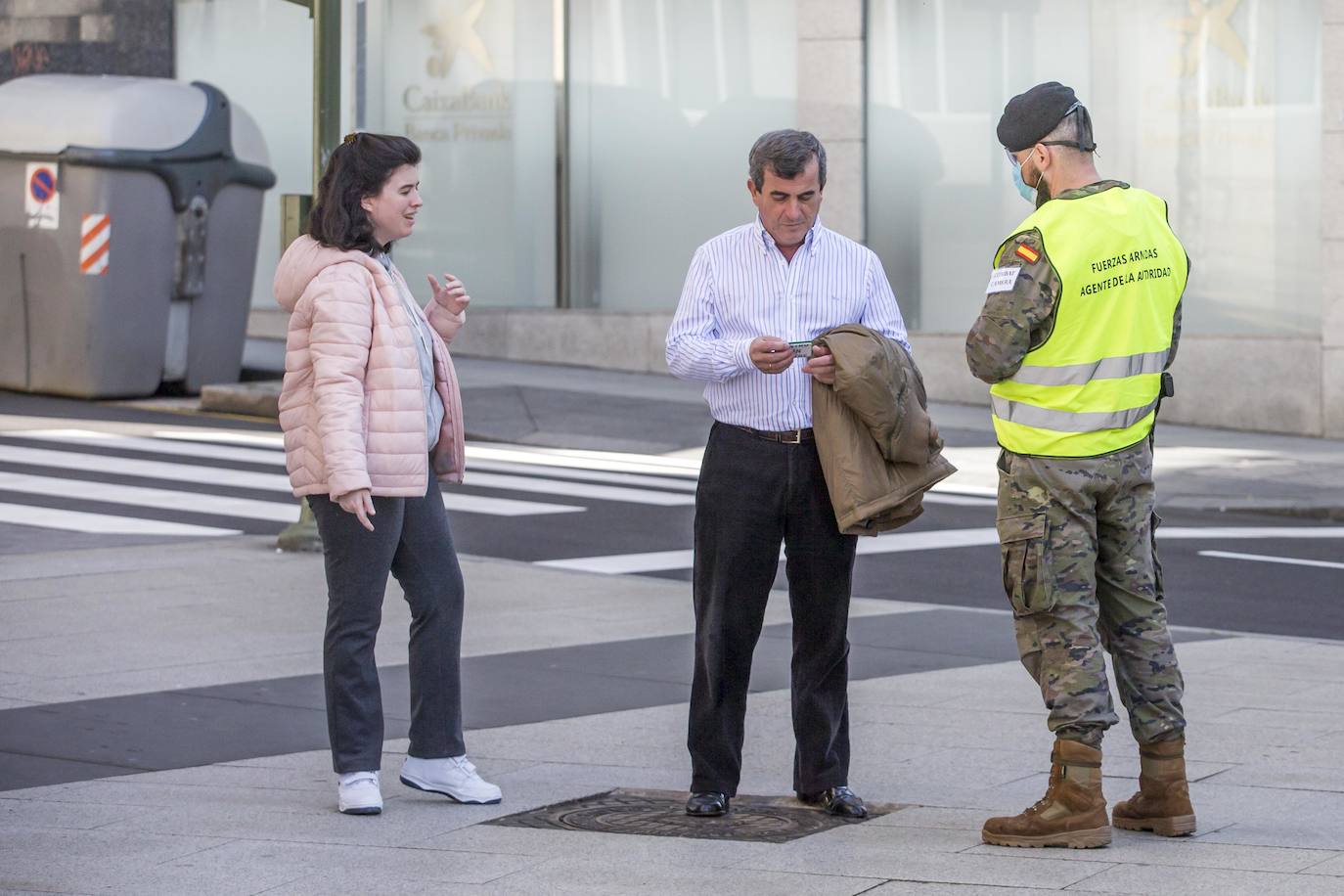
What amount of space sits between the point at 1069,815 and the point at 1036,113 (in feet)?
5.47

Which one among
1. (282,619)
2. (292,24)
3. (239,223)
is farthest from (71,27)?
(282,619)

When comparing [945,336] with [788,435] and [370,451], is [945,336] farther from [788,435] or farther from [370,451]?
[370,451]

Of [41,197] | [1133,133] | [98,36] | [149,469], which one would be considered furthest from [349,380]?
[98,36]

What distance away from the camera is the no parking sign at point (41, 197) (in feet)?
59.6

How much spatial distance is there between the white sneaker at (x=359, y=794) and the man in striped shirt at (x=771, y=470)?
83 cm

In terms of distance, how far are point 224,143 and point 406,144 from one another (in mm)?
13505

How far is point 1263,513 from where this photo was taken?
47.1ft

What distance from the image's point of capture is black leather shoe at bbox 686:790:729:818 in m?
5.59

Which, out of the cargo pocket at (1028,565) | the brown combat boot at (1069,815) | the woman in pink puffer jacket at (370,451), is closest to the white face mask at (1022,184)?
the cargo pocket at (1028,565)

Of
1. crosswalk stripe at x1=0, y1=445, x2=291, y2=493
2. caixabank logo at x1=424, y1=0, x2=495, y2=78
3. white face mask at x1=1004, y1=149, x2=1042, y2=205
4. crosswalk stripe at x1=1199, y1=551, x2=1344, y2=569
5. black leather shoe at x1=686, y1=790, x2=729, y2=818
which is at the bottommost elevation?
crosswalk stripe at x1=1199, y1=551, x2=1344, y2=569

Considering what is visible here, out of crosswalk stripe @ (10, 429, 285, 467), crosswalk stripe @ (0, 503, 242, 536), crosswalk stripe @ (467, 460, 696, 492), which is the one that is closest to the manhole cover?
crosswalk stripe @ (0, 503, 242, 536)

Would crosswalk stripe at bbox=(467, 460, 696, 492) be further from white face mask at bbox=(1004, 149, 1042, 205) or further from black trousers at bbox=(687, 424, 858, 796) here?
white face mask at bbox=(1004, 149, 1042, 205)

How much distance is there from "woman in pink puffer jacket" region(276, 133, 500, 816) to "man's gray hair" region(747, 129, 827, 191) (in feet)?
3.10

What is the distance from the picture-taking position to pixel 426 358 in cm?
584
